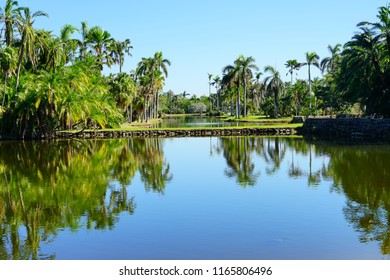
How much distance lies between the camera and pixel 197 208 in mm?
16781

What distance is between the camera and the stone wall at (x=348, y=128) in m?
46.6

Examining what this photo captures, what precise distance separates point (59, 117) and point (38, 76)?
5617 millimetres

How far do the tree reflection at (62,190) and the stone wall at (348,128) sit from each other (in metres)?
22.7

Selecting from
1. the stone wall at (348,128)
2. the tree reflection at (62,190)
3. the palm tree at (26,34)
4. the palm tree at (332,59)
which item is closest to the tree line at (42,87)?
the palm tree at (26,34)

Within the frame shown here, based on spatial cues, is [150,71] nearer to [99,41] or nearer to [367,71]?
[99,41]

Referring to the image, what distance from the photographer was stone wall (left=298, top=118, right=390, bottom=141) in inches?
1836

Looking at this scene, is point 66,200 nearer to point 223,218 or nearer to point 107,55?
point 223,218

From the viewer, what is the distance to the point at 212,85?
148 m

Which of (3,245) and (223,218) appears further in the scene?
(223,218)

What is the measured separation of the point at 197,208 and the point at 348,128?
3819 centimetres

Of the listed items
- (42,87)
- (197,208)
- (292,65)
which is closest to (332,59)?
(292,65)

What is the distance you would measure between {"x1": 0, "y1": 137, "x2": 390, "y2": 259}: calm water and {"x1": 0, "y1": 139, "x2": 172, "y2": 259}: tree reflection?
42 mm

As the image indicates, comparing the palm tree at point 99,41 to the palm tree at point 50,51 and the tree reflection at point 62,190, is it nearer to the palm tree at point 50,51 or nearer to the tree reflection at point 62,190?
the palm tree at point 50,51

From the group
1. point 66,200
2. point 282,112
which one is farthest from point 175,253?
point 282,112
